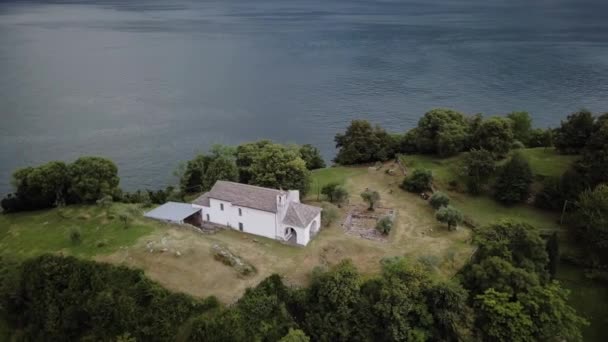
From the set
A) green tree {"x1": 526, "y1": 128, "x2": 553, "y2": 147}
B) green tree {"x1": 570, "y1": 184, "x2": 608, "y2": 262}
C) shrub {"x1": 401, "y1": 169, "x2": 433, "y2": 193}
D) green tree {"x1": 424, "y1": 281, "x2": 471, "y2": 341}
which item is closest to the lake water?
green tree {"x1": 526, "y1": 128, "x2": 553, "y2": 147}

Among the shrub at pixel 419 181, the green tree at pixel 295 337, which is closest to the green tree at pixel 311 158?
the shrub at pixel 419 181

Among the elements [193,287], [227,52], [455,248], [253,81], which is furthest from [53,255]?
[227,52]

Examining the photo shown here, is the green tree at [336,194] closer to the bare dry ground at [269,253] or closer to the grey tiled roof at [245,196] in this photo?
the bare dry ground at [269,253]

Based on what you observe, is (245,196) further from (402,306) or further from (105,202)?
(402,306)

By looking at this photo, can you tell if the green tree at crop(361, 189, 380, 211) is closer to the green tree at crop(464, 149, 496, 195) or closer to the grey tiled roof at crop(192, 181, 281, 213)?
the grey tiled roof at crop(192, 181, 281, 213)

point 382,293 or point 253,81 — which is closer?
point 382,293

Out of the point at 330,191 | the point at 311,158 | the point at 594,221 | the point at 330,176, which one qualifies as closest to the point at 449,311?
the point at 594,221

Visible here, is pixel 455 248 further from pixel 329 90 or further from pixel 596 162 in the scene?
pixel 329 90
